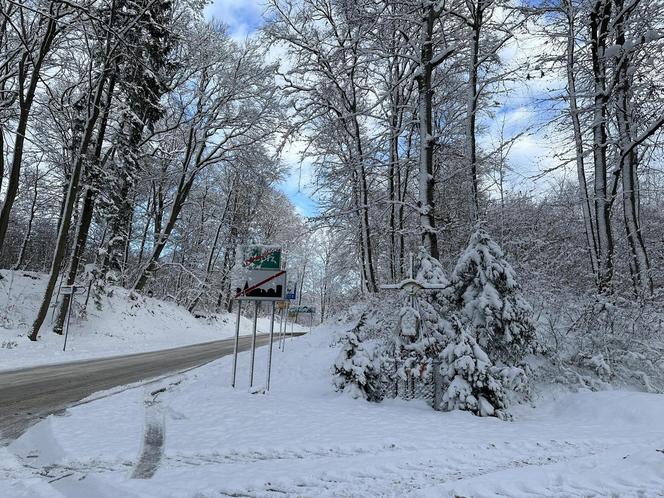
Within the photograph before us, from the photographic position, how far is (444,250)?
16.3 m

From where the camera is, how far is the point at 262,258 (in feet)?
26.1

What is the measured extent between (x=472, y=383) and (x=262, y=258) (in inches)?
165

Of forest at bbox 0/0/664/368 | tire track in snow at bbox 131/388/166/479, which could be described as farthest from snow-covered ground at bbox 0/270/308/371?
tire track in snow at bbox 131/388/166/479

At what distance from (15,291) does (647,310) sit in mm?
21264

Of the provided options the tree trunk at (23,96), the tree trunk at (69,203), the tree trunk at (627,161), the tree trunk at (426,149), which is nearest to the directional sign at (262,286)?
the tree trunk at (426,149)

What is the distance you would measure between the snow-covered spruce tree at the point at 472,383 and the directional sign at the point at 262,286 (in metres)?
3.17

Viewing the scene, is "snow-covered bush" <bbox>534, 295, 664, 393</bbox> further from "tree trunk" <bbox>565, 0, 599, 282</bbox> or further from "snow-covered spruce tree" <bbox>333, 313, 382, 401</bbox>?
"snow-covered spruce tree" <bbox>333, 313, 382, 401</bbox>

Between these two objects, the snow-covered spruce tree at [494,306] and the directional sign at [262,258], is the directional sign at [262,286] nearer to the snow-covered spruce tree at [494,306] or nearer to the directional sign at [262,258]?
the directional sign at [262,258]

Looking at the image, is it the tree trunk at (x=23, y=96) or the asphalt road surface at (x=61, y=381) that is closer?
the asphalt road surface at (x=61, y=381)

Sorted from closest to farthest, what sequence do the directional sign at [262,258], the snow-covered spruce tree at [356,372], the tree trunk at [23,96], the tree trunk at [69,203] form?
1. the snow-covered spruce tree at [356,372]
2. the directional sign at [262,258]
3. the tree trunk at [23,96]
4. the tree trunk at [69,203]

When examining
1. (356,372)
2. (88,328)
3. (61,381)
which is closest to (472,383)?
(356,372)

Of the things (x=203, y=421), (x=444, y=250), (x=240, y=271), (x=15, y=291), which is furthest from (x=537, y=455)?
(x=15, y=291)

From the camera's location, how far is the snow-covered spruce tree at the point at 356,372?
737 centimetres

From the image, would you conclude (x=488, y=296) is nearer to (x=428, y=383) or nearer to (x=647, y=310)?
(x=428, y=383)
